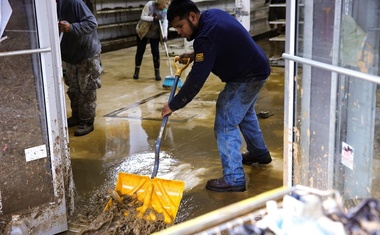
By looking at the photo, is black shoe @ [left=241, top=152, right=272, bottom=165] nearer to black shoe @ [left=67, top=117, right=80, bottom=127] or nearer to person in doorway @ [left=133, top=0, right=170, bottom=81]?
black shoe @ [left=67, top=117, right=80, bottom=127]

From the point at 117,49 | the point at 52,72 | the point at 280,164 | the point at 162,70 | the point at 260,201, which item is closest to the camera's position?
the point at 260,201

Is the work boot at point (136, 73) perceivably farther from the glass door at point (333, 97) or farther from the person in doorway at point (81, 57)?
the glass door at point (333, 97)

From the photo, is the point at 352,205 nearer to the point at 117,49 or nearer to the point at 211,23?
the point at 211,23

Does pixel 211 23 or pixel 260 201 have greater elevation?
pixel 211 23

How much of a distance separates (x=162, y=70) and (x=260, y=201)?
26.2 ft

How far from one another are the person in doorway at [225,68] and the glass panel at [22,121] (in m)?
1.00

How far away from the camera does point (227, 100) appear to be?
3814 mm

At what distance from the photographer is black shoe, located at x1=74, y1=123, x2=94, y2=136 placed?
550cm

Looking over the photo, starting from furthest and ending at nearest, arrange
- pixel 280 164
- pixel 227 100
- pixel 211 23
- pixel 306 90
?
pixel 280 164 < pixel 227 100 < pixel 211 23 < pixel 306 90

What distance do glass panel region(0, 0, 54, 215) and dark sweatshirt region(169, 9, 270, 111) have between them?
1.02m

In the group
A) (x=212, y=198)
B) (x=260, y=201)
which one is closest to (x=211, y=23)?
(x=212, y=198)

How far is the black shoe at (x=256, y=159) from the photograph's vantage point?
4.41 meters

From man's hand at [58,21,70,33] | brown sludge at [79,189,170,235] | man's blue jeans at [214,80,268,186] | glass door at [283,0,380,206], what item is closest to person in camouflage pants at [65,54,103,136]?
man's hand at [58,21,70,33]

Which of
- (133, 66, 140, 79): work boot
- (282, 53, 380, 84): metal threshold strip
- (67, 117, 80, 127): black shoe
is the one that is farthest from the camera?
(133, 66, 140, 79): work boot
